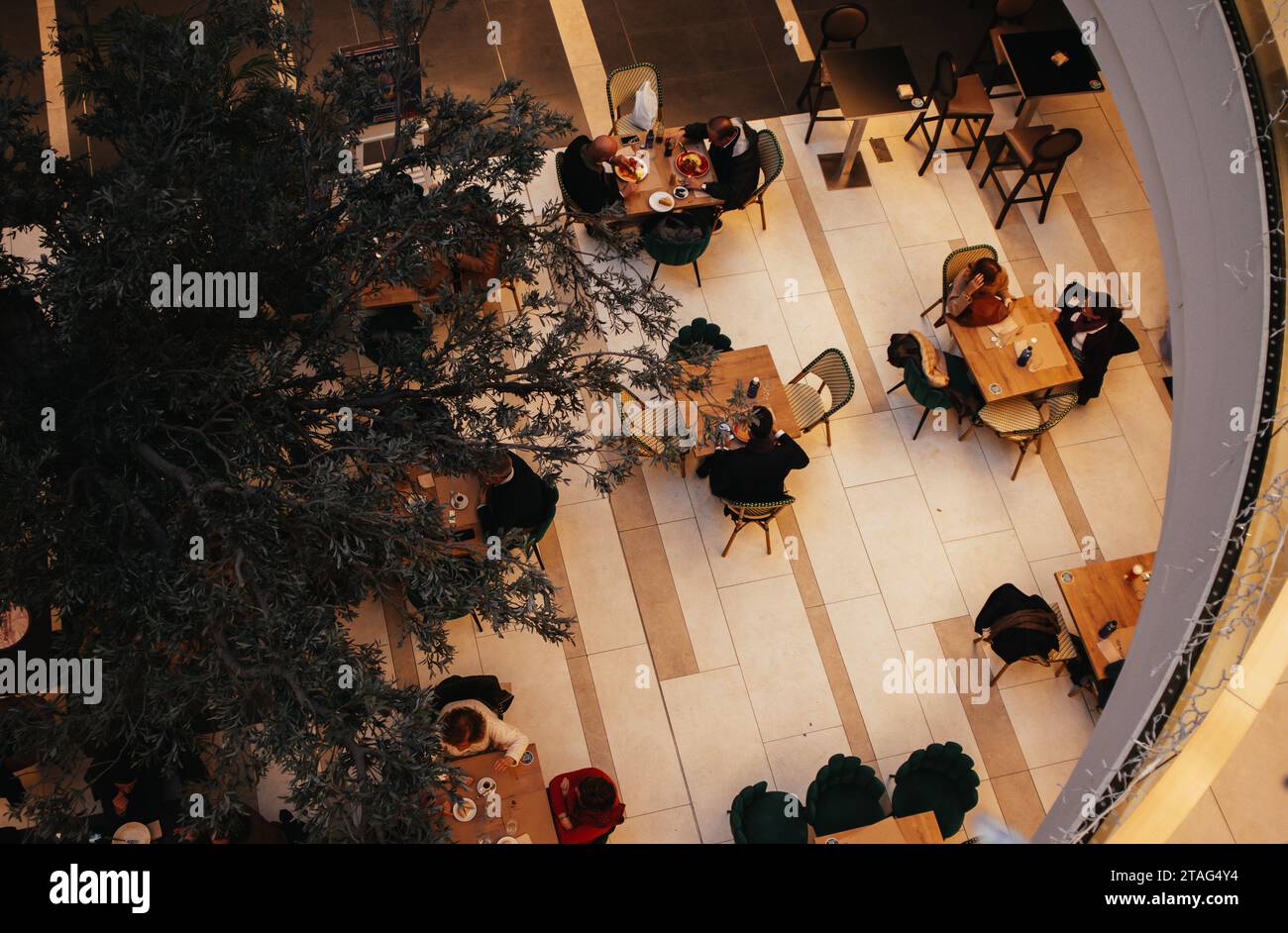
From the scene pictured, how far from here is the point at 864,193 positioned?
9656 mm

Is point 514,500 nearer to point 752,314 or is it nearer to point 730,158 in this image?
point 752,314

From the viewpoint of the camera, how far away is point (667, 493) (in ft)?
26.9

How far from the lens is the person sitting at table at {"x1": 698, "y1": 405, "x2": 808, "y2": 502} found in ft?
24.1

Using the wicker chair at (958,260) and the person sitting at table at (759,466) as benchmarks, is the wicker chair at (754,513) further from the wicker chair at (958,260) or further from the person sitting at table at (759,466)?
the wicker chair at (958,260)

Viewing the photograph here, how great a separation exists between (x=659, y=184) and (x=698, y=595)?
3.61 metres

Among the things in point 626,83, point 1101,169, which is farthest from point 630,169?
point 1101,169

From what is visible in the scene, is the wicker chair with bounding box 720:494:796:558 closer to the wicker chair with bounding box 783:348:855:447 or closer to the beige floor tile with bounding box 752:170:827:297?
the wicker chair with bounding box 783:348:855:447

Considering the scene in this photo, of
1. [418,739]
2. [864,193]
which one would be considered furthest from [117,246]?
[864,193]

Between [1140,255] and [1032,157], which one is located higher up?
[1032,157]

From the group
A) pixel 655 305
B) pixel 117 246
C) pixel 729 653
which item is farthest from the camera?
pixel 729 653
